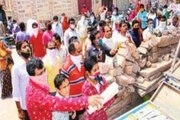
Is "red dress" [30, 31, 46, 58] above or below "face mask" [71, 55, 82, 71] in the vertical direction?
below

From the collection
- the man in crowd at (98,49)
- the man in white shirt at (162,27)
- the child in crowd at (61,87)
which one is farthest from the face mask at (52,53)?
the man in white shirt at (162,27)

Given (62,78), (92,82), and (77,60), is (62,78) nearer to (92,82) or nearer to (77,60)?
(92,82)

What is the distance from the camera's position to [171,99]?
2.82m

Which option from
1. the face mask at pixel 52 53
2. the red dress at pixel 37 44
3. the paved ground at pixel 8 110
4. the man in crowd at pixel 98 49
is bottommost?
the paved ground at pixel 8 110

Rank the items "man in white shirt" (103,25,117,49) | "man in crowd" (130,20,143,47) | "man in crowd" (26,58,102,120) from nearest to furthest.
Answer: "man in crowd" (26,58,102,120)
"man in white shirt" (103,25,117,49)
"man in crowd" (130,20,143,47)

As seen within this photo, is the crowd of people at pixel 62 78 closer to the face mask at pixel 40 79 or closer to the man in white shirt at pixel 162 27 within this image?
the face mask at pixel 40 79

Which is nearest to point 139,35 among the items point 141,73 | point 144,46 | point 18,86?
point 144,46

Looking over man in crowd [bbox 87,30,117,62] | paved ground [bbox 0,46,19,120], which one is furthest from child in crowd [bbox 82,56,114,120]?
paved ground [bbox 0,46,19,120]

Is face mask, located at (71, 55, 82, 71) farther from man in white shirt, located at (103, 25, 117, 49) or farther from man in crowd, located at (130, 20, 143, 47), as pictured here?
man in crowd, located at (130, 20, 143, 47)

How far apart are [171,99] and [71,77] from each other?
3.87 feet

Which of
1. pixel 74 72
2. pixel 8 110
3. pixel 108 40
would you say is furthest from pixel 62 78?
pixel 8 110

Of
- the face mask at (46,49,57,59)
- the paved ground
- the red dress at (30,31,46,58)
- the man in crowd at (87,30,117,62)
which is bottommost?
the paved ground

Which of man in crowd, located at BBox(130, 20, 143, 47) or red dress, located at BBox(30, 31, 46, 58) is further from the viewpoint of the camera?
red dress, located at BBox(30, 31, 46, 58)

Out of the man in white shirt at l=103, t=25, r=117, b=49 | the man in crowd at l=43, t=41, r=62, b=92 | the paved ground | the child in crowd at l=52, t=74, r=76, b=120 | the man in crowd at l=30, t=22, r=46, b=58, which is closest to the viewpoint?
the child in crowd at l=52, t=74, r=76, b=120
